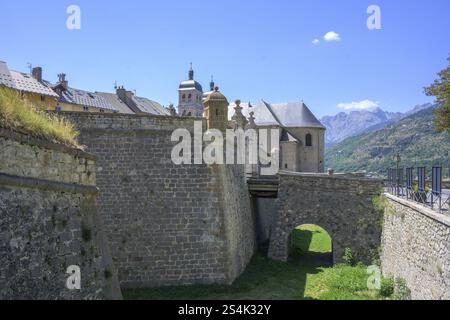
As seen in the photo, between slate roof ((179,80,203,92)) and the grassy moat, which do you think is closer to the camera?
the grassy moat

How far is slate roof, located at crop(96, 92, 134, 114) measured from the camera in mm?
47694

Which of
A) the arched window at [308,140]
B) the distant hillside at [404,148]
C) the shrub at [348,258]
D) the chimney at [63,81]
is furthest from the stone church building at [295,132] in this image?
the distant hillside at [404,148]

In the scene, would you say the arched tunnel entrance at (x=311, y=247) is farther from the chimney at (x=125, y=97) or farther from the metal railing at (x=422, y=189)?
the chimney at (x=125, y=97)

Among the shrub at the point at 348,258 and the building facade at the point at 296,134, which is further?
the building facade at the point at 296,134

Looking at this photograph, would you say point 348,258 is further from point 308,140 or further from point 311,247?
point 308,140

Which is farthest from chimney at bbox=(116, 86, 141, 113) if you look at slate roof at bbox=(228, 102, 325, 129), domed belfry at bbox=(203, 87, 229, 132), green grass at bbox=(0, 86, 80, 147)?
green grass at bbox=(0, 86, 80, 147)

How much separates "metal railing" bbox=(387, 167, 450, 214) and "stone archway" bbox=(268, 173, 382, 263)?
1.69 meters

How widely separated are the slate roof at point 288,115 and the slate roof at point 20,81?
2005cm

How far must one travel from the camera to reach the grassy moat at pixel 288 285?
14.4 m

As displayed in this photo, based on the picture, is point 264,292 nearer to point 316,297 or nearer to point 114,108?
point 316,297

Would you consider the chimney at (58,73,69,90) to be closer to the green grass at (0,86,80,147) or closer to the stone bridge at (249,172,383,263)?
the stone bridge at (249,172,383,263)

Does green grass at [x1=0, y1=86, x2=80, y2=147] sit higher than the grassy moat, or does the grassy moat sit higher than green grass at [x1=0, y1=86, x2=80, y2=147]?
green grass at [x1=0, y1=86, x2=80, y2=147]
